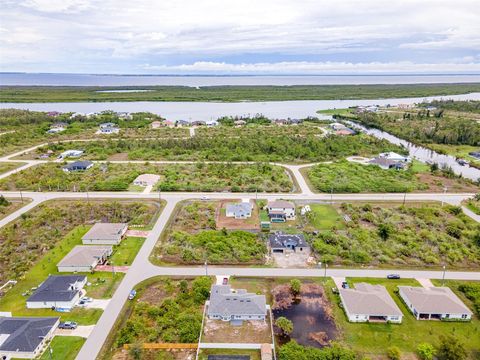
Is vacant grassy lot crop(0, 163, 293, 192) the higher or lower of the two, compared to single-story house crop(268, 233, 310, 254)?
higher

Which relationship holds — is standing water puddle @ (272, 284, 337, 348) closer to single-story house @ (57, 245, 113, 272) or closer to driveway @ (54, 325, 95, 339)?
driveway @ (54, 325, 95, 339)

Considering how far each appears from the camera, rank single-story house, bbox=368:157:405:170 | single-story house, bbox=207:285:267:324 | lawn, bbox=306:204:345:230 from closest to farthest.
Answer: single-story house, bbox=207:285:267:324 → lawn, bbox=306:204:345:230 → single-story house, bbox=368:157:405:170

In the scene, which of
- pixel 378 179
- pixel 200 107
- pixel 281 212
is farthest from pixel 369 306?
pixel 200 107

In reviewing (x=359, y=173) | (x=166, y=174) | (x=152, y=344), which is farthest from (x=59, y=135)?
(x=152, y=344)

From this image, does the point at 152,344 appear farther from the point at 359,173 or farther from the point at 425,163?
the point at 425,163

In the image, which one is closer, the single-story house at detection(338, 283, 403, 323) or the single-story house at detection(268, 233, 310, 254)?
the single-story house at detection(338, 283, 403, 323)

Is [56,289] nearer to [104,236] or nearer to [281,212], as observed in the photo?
[104,236]

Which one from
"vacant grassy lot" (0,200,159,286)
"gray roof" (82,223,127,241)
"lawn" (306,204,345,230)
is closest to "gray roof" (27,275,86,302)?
"vacant grassy lot" (0,200,159,286)
